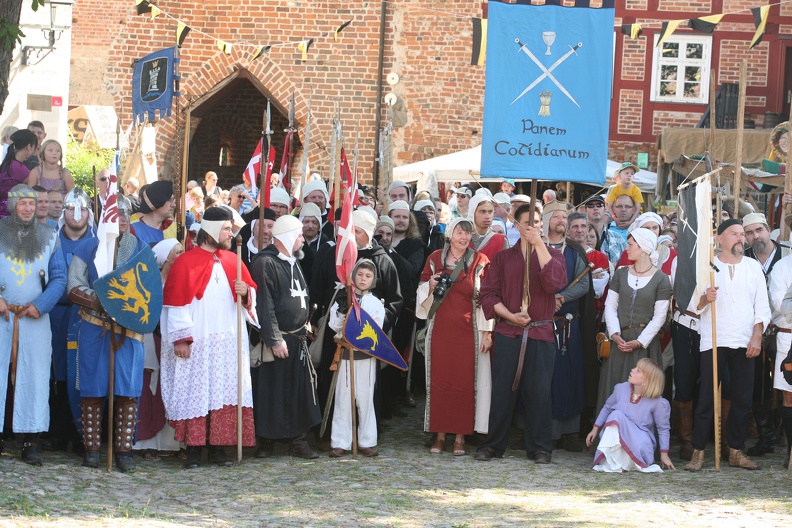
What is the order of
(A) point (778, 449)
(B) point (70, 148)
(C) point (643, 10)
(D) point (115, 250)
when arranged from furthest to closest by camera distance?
(C) point (643, 10) < (B) point (70, 148) < (A) point (778, 449) < (D) point (115, 250)

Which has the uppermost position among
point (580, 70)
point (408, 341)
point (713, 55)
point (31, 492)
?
point (713, 55)

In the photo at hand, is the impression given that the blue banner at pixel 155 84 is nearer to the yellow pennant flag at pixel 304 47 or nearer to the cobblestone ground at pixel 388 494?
the cobblestone ground at pixel 388 494

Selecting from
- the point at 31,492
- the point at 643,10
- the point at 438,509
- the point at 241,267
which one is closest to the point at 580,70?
the point at 241,267

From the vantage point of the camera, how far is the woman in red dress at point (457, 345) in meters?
8.59

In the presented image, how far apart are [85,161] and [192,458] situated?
12.7 meters

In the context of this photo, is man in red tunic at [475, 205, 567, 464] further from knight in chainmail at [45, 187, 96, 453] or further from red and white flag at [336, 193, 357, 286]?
knight in chainmail at [45, 187, 96, 453]

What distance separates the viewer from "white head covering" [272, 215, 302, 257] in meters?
8.27

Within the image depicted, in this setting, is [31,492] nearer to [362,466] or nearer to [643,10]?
[362,466]

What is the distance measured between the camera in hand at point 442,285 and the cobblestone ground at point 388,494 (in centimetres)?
112

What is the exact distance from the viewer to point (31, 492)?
265 inches

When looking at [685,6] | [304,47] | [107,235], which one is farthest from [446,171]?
[107,235]

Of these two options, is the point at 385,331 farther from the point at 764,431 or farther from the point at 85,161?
the point at 85,161

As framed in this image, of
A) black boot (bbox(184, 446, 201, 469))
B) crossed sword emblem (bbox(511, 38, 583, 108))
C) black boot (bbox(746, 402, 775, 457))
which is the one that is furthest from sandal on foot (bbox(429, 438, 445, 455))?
crossed sword emblem (bbox(511, 38, 583, 108))

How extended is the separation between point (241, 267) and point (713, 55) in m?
17.3
